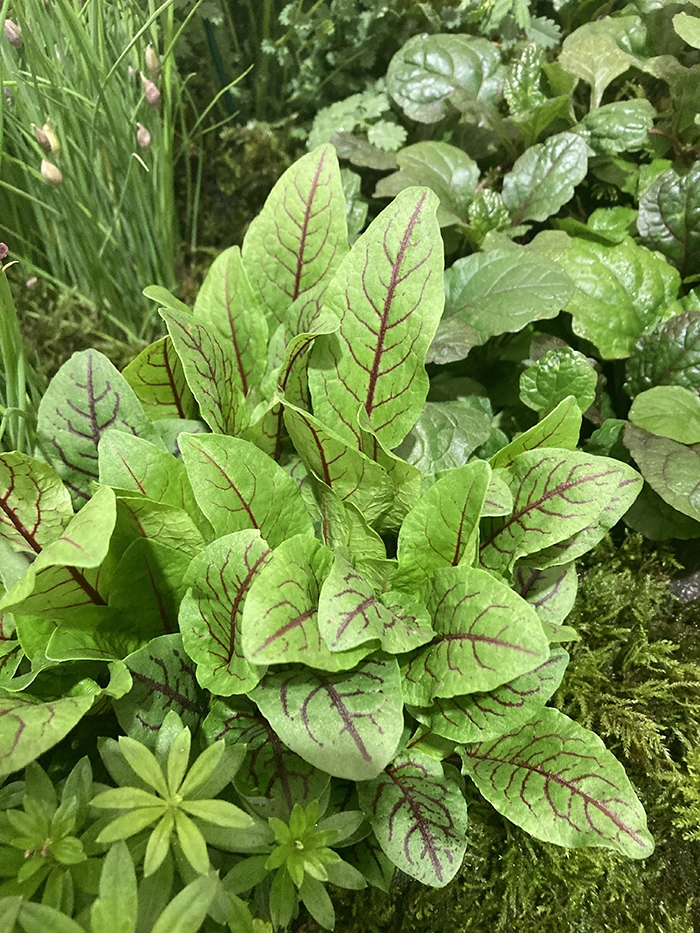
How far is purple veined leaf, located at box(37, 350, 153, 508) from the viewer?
75cm

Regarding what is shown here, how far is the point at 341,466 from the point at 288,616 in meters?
0.18

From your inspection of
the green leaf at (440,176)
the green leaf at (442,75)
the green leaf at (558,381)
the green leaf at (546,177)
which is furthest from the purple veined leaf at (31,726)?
the green leaf at (442,75)

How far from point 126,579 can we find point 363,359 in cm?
37

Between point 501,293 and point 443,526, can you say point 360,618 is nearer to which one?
point 443,526

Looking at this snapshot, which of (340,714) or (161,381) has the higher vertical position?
(161,381)

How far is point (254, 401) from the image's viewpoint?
35.3 inches

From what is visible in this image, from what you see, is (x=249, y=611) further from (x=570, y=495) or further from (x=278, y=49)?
(x=278, y=49)

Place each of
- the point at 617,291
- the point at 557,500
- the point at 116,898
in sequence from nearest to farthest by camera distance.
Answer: the point at 116,898 < the point at 557,500 < the point at 617,291

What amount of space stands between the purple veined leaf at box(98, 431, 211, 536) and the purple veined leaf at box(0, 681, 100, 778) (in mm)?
212

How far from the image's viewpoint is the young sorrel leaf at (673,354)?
951 mm

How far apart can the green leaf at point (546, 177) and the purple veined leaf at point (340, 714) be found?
2.73 ft

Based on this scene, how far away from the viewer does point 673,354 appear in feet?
3.14

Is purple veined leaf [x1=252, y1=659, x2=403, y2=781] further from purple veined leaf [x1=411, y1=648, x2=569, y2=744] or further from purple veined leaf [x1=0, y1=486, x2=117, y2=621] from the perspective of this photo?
purple veined leaf [x1=0, y1=486, x2=117, y2=621]

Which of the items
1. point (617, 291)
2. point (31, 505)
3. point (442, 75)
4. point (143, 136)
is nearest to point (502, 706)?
point (31, 505)
